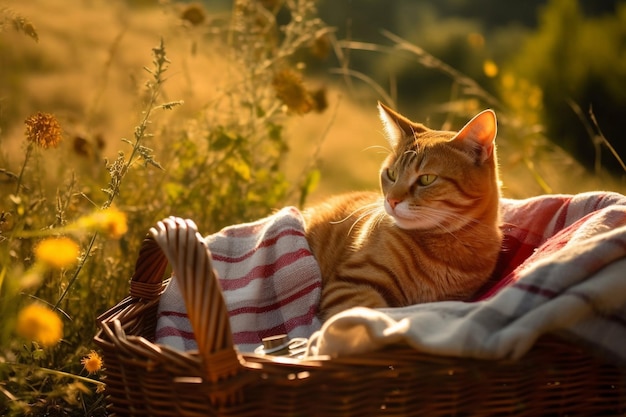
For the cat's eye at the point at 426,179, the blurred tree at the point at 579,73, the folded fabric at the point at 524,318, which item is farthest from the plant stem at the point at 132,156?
the blurred tree at the point at 579,73

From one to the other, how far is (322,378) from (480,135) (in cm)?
75

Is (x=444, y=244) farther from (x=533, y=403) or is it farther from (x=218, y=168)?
(x=218, y=168)

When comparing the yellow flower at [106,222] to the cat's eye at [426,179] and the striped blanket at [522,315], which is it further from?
the cat's eye at [426,179]

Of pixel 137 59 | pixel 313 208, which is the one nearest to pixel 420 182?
pixel 313 208

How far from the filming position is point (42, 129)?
4.67 ft

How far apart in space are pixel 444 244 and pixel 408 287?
5.0 inches

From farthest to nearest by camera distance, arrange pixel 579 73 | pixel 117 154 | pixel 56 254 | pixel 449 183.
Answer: pixel 579 73 < pixel 117 154 < pixel 449 183 < pixel 56 254

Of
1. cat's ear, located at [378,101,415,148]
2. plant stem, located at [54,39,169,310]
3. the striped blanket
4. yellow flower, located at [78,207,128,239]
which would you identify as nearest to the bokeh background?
cat's ear, located at [378,101,415,148]

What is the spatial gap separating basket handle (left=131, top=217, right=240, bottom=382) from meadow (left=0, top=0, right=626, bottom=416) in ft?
0.31

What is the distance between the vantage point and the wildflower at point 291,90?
2.02 meters

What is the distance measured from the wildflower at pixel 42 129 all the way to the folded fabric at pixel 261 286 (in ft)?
1.34

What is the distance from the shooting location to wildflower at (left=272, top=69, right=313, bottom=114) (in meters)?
2.02

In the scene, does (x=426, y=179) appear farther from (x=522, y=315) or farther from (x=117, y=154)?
(x=117, y=154)

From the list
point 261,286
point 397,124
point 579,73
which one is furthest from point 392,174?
point 579,73
